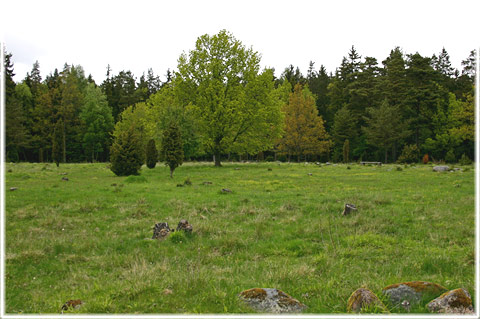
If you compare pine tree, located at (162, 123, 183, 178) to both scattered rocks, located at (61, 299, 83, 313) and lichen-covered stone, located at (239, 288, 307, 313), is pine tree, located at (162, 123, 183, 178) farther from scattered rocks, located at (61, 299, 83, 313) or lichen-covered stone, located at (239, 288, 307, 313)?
lichen-covered stone, located at (239, 288, 307, 313)

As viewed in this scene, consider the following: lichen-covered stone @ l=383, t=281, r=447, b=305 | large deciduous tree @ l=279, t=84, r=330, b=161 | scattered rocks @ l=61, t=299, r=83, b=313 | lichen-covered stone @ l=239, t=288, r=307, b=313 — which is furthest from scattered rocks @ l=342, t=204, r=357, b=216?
large deciduous tree @ l=279, t=84, r=330, b=161

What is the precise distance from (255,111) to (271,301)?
3409 centimetres

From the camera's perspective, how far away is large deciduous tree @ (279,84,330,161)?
55906mm

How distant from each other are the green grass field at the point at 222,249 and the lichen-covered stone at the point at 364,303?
9.2 inches

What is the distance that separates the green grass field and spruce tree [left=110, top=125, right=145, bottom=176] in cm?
1098

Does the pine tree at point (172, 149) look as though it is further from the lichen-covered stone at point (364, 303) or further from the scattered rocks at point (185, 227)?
the lichen-covered stone at point (364, 303)

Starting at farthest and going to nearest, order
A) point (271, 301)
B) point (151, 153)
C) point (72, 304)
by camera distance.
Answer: point (151, 153) < point (72, 304) < point (271, 301)

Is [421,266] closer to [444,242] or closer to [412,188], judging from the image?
[444,242]

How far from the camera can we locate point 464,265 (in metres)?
6.43

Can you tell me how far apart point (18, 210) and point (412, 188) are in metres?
18.9

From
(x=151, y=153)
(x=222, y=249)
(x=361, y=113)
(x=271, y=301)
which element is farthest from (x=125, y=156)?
(x=361, y=113)

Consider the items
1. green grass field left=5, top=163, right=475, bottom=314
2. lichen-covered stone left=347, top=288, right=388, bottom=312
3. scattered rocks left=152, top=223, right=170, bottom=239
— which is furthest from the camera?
scattered rocks left=152, top=223, right=170, bottom=239

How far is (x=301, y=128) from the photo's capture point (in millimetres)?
56031

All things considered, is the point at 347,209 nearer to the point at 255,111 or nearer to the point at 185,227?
the point at 185,227
